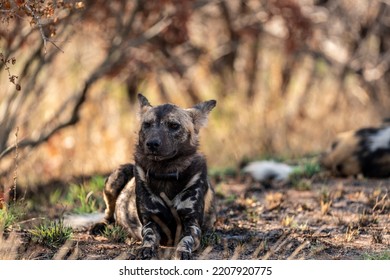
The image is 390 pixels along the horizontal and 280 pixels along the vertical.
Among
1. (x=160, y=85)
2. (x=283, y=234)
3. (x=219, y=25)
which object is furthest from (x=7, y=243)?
(x=219, y=25)

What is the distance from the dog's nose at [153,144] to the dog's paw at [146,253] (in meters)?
0.64

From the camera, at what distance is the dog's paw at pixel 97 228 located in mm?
5809

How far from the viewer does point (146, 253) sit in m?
4.83

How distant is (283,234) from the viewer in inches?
221

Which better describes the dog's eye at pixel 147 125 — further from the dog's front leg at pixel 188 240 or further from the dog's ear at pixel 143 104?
the dog's front leg at pixel 188 240

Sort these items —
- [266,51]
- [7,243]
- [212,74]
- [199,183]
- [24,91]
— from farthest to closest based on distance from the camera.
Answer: [266,51]
[212,74]
[24,91]
[199,183]
[7,243]

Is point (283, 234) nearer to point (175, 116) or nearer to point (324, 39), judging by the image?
point (175, 116)

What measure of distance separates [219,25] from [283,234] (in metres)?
6.75

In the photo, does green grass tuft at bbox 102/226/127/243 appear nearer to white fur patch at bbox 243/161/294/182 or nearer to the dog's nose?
the dog's nose

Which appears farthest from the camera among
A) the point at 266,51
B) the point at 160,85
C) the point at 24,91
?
the point at 266,51

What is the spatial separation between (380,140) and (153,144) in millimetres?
3903

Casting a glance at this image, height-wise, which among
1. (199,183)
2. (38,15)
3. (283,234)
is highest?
(38,15)

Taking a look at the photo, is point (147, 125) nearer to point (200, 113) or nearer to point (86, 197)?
point (200, 113)

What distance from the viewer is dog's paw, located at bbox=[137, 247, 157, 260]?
4.81 meters
